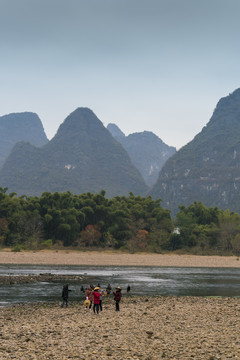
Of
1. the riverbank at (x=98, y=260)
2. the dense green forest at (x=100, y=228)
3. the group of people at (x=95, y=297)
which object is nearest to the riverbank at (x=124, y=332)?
the group of people at (x=95, y=297)

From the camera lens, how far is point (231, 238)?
4107 inches

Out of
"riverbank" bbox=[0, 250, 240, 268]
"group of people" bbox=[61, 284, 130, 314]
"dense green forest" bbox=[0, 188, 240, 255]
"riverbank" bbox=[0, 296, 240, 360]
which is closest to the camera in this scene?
"riverbank" bbox=[0, 296, 240, 360]

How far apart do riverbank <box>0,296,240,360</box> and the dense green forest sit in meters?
66.2

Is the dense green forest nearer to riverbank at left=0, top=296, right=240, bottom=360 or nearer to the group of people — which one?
the group of people

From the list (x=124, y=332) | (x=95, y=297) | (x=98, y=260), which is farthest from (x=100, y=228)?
(x=124, y=332)

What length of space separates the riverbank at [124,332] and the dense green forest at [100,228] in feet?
217

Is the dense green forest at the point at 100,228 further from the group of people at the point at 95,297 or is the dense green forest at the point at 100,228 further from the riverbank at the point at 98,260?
the group of people at the point at 95,297

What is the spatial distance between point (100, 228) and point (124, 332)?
89.2 m

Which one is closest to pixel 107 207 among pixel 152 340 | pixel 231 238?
pixel 231 238

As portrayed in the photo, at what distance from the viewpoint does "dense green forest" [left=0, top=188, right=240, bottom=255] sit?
97500 mm

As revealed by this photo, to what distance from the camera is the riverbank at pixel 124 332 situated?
15641 millimetres

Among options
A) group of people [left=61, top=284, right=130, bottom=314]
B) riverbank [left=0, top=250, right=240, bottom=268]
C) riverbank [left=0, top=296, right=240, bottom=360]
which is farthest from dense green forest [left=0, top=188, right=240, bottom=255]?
riverbank [left=0, top=296, right=240, bottom=360]

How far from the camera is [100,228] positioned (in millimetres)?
109125

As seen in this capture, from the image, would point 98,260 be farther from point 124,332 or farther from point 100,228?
point 124,332
